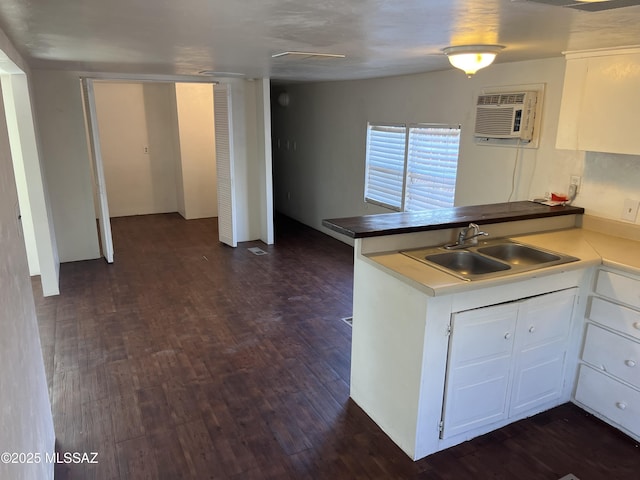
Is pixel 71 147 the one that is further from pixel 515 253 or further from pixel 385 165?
pixel 515 253

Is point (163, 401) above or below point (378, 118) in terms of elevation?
below

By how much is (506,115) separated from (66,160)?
183 inches

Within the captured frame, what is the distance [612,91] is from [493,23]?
1.09 m

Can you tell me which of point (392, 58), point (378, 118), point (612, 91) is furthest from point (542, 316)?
point (378, 118)

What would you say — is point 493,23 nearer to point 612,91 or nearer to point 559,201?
point 612,91

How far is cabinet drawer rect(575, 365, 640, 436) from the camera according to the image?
2447mm

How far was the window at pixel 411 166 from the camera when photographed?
4359 millimetres

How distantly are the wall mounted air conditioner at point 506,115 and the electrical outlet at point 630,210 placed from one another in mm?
845

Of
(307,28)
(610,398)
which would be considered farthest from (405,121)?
(610,398)

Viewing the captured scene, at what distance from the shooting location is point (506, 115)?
3.51 m

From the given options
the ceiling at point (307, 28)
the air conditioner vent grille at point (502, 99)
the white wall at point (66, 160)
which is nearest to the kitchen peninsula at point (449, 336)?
the ceiling at point (307, 28)

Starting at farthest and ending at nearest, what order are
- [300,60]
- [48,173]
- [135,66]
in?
[48,173], [135,66], [300,60]

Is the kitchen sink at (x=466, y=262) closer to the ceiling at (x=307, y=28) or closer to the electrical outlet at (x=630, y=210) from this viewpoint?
the electrical outlet at (x=630, y=210)

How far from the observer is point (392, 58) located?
3398 mm
